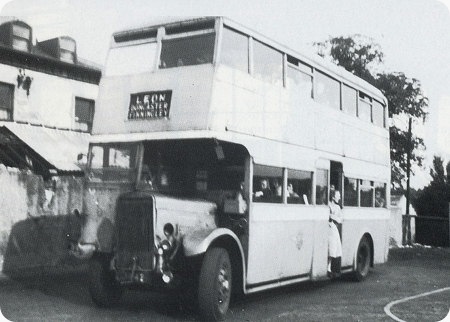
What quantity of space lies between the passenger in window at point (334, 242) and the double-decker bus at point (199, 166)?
3.68 feet

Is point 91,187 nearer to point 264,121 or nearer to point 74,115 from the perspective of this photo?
point 264,121

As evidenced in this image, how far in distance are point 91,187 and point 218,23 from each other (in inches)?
115

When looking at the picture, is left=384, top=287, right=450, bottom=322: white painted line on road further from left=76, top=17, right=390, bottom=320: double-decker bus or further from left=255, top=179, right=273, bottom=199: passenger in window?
left=255, top=179, right=273, bottom=199: passenger in window

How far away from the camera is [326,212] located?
35.8 feet

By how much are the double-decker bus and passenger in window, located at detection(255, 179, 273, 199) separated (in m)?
0.03

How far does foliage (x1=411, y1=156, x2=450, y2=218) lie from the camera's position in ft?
84.6

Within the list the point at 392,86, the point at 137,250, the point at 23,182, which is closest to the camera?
the point at 137,250

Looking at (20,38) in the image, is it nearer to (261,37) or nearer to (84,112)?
(84,112)

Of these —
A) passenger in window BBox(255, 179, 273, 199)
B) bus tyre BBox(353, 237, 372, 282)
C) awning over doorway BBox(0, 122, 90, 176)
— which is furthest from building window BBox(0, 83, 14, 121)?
passenger in window BBox(255, 179, 273, 199)

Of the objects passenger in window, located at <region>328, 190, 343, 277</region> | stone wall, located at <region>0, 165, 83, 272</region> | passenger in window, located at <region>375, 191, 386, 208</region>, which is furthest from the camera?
passenger in window, located at <region>375, 191, 386, 208</region>

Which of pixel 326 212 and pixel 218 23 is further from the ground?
pixel 218 23

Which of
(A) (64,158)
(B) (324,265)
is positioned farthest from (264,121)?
(A) (64,158)

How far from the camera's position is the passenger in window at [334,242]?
36.4 feet

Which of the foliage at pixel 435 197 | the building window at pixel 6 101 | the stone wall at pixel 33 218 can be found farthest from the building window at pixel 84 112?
the foliage at pixel 435 197
